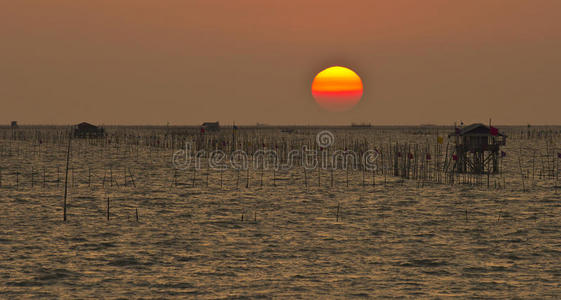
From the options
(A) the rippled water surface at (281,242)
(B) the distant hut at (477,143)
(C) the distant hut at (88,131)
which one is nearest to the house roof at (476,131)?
(B) the distant hut at (477,143)

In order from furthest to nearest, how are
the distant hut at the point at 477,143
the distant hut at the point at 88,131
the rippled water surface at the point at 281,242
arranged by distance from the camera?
1. the distant hut at the point at 88,131
2. the distant hut at the point at 477,143
3. the rippled water surface at the point at 281,242

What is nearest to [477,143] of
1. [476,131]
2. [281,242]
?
[476,131]

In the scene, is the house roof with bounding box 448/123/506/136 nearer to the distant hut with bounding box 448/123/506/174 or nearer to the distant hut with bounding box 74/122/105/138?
the distant hut with bounding box 448/123/506/174

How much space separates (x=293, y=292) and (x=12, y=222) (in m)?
8.68

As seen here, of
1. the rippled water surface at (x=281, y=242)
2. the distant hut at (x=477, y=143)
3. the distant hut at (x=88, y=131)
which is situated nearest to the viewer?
the rippled water surface at (x=281, y=242)

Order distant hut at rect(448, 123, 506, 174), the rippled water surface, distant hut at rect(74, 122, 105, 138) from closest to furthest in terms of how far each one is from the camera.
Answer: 1. the rippled water surface
2. distant hut at rect(448, 123, 506, 174)
3. distant hut at rect(74, 122, 105, 138)

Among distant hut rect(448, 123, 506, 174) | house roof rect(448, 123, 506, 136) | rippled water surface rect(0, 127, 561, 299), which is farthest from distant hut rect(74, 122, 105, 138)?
house roof rect(448, 123, 506, 136)

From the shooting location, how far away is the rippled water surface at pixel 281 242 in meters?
8.95

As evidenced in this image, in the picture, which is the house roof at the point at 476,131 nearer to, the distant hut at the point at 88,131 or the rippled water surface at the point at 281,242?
the rippled water surface at the point at 281,242

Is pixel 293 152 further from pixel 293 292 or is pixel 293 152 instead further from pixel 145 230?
pixel 293 292

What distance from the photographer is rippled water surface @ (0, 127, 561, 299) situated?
8945 millimetres

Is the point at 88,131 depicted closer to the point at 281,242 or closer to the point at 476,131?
the point at 476,131

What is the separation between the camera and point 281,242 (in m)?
12.2

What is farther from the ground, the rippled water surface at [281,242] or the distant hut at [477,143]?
the distant hut at [477,143]
